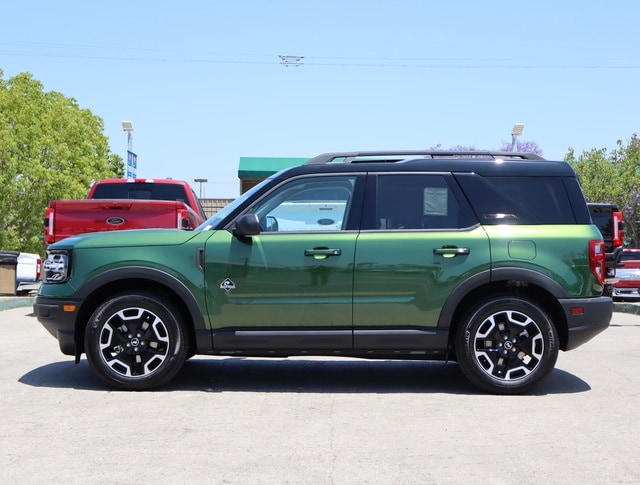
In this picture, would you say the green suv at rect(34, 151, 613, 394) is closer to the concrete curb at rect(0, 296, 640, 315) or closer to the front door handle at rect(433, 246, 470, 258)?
the front door handle at rect(433, 246, 470, 258)

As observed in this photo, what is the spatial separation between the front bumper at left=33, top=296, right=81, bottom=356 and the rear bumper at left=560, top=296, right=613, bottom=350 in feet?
12.7

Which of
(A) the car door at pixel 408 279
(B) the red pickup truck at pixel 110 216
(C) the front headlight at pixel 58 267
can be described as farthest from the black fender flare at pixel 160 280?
(B) the red pickup truck at pixel 110 216

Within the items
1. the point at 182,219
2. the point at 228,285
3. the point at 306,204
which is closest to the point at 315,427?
the point at 228,285

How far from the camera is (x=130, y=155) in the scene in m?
32.4

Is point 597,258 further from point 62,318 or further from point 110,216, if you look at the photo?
point 110,216

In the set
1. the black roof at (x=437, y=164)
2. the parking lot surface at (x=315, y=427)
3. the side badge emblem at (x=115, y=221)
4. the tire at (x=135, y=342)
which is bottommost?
the parking lot surface at (x=315, y=427)

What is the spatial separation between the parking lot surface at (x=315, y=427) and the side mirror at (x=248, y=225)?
1256 mm

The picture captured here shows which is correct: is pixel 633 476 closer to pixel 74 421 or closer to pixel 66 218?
pixel 74 421

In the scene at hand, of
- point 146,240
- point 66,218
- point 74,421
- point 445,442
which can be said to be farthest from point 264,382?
point 66,218

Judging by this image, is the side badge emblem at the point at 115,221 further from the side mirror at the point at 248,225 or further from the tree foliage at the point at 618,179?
the tree foliage at the point at 618,179

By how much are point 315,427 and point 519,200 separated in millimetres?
2727

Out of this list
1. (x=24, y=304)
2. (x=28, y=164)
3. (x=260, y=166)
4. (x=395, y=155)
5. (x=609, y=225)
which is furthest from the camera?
(x=260, y=166)

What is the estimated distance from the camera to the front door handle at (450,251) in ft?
24.7

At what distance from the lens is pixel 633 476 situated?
16.3ft
